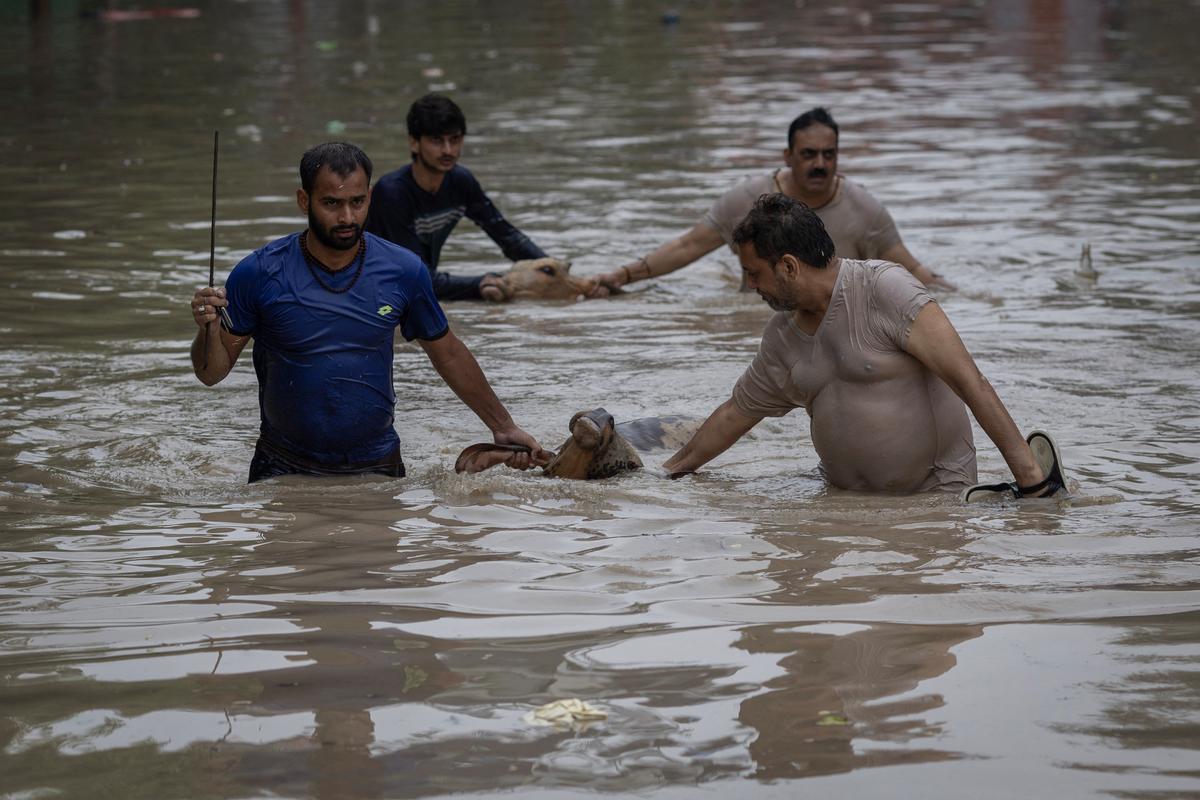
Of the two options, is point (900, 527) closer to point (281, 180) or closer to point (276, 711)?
point (276, 711)

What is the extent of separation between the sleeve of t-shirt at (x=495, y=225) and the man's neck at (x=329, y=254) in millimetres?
3792

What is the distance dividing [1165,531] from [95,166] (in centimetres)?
1154

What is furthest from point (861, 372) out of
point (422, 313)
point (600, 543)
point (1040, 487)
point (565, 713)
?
point (565, 713)

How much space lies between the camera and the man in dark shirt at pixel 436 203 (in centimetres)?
898

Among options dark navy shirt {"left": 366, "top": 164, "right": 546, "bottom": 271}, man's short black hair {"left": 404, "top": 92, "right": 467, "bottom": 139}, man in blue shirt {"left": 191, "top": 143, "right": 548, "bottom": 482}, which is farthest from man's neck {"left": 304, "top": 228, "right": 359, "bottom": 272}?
dark navy shirt {"left": 366, "top": 164, "right": 546, "bottom": 271}

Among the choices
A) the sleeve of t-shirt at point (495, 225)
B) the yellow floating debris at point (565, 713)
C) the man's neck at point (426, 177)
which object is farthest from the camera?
the sleeve of t-shirt at point (495, 225)

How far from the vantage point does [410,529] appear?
5.40m

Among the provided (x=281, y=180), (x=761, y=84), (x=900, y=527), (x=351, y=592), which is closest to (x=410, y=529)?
(x=351, y=592)

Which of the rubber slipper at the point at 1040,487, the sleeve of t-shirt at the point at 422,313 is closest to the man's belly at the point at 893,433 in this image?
the rubber slipper at the point at 1040,487

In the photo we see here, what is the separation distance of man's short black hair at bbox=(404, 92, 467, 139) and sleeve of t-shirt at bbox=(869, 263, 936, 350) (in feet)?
12.9

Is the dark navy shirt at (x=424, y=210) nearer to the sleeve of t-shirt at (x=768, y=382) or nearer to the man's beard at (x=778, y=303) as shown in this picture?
the sleeve of t-shirt at (x=768, y=382)

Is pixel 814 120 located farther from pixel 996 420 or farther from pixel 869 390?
pixel 996 420

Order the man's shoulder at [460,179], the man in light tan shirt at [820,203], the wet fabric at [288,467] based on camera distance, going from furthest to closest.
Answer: the man's shoulder at [460,179]
the man in light tan shirt at [820,203]
the wet fabric at [288,467]

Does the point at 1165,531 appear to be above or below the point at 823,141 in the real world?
below
